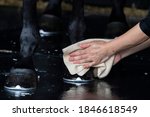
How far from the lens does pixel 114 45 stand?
278 centimetres

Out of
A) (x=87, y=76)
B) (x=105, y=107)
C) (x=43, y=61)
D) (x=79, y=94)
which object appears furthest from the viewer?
(x=43, y=61)

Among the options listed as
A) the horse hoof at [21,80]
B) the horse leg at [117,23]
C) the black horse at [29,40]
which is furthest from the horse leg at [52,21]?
the horse hoof at [21,80]

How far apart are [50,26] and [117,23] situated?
1.64 ft

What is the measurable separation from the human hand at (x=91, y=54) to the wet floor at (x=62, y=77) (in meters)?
0.12

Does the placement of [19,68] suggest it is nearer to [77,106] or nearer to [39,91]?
[39,91]

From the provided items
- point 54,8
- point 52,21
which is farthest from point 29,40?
point 54,8

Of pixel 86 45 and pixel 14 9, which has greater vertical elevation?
pixel 86 45

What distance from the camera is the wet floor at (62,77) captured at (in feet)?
8.98

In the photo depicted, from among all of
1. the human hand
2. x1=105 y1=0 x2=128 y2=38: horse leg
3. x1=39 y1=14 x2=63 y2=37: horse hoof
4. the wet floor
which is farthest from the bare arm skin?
x1=39 y1=14 x2=63 y2=37: horse hoof

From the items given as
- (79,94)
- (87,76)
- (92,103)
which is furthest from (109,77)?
(92,103)

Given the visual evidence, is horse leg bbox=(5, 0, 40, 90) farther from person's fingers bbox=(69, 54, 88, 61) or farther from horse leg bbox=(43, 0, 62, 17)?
horse leg bbox=(43, 0, 62, 17)

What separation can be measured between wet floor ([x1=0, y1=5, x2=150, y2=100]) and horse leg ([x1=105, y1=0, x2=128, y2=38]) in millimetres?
250

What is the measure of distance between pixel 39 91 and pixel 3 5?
2.89 m

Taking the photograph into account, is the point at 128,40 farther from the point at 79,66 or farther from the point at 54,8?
the point at 54,8
